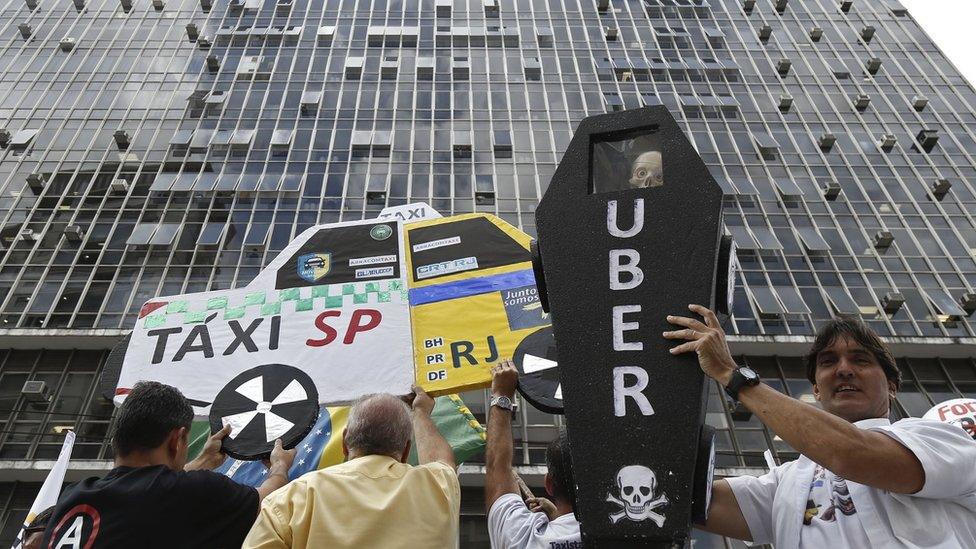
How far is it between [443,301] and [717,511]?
3.03m

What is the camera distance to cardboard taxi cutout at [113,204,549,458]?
495cm

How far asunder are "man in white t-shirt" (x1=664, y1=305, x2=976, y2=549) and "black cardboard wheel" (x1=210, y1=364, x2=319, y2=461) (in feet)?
10.1

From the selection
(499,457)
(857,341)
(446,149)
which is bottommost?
(499,457)

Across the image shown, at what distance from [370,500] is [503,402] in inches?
40.3

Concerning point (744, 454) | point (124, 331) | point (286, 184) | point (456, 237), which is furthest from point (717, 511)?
point (286, 184)

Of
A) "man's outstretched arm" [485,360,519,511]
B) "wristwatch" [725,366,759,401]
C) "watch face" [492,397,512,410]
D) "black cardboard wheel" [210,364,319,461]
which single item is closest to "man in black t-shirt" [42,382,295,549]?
"black cardboard wheel" [210,364,319,461]

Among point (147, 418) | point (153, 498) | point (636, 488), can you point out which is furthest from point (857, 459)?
point (147, 418)

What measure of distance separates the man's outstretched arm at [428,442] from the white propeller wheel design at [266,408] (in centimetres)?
106

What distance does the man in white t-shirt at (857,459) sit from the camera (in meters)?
2.37

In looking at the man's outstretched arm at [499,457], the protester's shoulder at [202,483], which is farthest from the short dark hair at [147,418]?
the man's outstretched arm at [499,457]

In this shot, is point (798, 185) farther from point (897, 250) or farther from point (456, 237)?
point (456, 237)

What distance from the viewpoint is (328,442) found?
5.93 meters

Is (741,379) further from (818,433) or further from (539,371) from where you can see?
(539,371)

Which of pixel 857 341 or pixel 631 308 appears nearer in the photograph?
pixel 631 308
